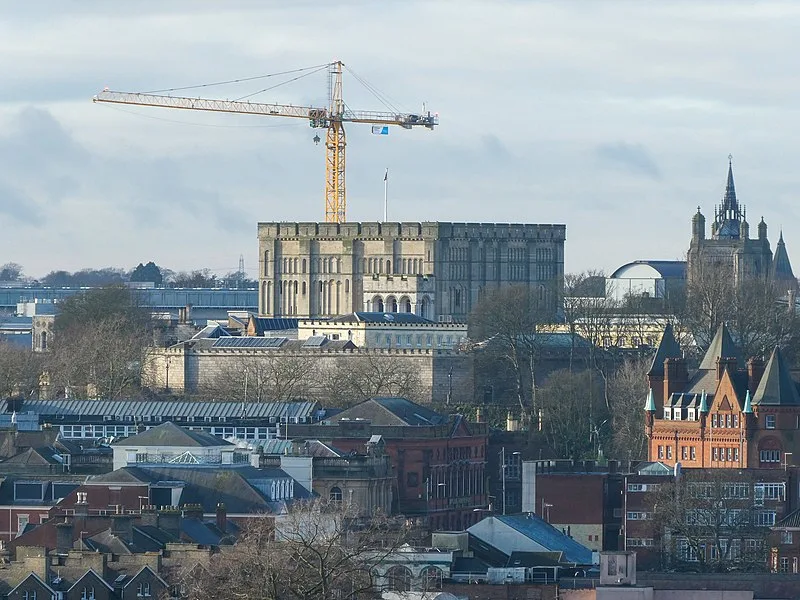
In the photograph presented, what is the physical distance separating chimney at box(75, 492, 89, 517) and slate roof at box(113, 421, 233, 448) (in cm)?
1415

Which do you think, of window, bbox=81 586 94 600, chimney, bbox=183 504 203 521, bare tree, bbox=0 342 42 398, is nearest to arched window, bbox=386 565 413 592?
window, bbox=81 586 94 600

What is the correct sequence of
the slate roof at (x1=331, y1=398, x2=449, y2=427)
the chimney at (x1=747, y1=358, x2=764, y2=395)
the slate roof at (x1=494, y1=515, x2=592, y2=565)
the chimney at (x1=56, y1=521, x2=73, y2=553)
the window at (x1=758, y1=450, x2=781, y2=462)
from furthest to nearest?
the chimney at (x1=747, y1=358, x2=764, y2=395)
the window at (x1=758, y1=450, x2=781, y2=462)
the slate roof at (x1=331, y1=398, x2=449, y2=427)
the slate roof at (x1=494, y1=515, x2=592, y2=565)
the chimney at (x1=56, y1=521, x2=73, y2=553)

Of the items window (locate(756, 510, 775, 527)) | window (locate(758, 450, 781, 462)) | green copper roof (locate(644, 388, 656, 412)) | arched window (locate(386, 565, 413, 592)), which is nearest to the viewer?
arched window (locate(386, 565, 413, 592))

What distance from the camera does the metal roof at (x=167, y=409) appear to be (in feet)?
485

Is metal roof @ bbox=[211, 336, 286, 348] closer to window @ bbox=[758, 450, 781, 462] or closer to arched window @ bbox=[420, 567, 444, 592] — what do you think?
window @ bbox=[758, 450, 781, 462]

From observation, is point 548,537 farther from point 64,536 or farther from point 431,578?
point 64,536

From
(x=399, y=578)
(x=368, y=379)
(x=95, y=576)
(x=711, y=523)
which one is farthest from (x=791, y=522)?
(x=368, y=379)

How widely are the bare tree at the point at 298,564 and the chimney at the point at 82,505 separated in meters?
7.84

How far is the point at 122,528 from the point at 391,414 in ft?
145

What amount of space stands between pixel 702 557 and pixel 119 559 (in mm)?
27222

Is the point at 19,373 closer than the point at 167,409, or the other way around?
the point at 167,409

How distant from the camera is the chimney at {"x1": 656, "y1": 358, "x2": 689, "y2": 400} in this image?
14875cm

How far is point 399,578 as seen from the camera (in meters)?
87.9

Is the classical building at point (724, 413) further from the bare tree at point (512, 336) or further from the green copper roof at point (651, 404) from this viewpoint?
the bare tree at point (512, 336)
